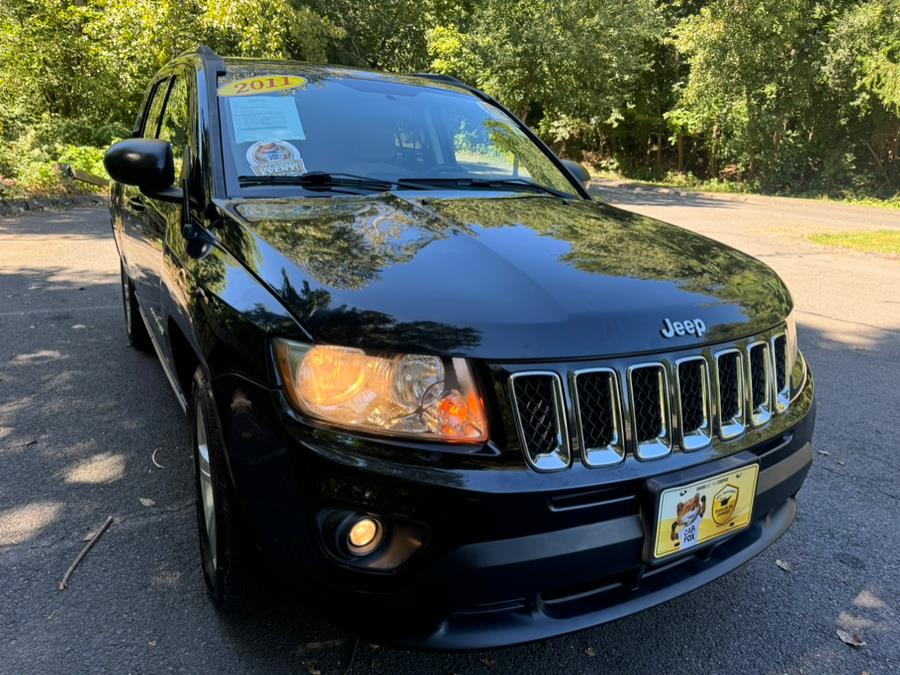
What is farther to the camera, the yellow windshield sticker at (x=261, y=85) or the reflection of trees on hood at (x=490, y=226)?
the yellow windshield sticker at (x=261, y=85)

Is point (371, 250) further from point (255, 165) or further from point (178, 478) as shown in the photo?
point (178, 478)

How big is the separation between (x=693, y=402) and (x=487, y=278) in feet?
2.07

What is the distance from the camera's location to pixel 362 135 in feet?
9.19

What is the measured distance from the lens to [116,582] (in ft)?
7.59

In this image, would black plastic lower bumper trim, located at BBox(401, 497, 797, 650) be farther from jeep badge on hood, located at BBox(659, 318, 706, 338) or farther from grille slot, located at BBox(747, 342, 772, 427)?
jeep badge on hood, located at BBox(659, 318, 706, 338)

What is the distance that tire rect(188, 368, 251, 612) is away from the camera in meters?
1.79

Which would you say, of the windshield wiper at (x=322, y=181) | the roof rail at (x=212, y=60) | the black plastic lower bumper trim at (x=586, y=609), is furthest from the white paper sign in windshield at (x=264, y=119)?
the black plastic lower bumper trim at (x=586, y=609)

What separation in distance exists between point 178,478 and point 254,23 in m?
12.6

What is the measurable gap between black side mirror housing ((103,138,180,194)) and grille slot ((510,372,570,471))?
5.37ft

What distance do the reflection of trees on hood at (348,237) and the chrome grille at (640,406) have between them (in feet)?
1.72

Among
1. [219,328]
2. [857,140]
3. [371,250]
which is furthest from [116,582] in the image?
[857,140]

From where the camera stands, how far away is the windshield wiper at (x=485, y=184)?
8.91 feet

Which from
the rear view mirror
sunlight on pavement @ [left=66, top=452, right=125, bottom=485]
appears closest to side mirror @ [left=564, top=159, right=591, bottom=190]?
the rear view mirror

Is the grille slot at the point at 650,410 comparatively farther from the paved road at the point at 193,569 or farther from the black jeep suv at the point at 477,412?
the paved road at the point at 193,569
